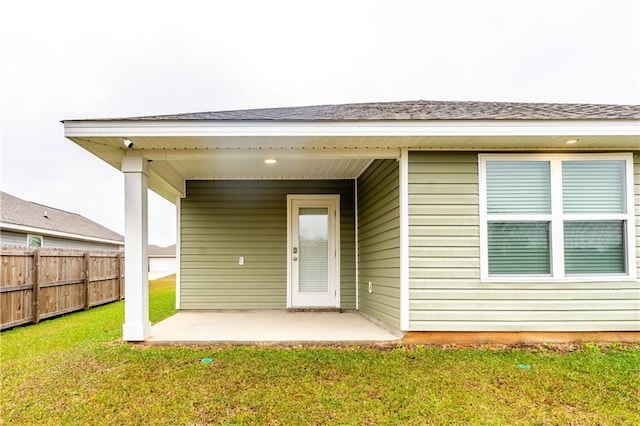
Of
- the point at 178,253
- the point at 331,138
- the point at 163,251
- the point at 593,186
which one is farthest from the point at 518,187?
the point at 163,251

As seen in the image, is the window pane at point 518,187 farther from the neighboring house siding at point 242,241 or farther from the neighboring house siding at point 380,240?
the neighboring house siding at point 242,241

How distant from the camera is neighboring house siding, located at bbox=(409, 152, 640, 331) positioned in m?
4.62

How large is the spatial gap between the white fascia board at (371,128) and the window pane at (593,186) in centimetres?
53

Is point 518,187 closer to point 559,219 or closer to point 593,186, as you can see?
point 559,219

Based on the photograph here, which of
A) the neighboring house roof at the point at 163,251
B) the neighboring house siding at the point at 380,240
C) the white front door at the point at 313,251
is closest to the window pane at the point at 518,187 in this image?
the neighboring house siding at the point at 380,240

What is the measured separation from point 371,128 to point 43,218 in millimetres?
14391

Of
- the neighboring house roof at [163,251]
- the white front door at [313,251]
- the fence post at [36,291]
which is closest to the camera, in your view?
the fence post at [36,291]

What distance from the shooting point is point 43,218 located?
14641mm

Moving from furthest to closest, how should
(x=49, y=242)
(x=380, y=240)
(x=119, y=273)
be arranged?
(x=49, y=242) → (x=119, y=273) → (x=380, y=240)

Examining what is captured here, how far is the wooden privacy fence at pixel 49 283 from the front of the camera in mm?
6117

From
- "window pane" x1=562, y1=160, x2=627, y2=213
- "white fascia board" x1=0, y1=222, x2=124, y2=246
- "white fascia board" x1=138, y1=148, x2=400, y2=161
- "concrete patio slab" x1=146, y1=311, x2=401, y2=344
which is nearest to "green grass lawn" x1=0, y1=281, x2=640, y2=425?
"concrete patio slab" x1=146, y1=311, x2=401, y2=344

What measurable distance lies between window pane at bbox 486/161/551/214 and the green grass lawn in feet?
4.93

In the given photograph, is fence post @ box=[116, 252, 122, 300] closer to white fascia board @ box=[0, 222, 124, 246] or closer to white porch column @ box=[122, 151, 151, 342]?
white fascia board @ box=[0, 222, 124, 246]

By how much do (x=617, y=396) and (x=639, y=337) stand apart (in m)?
1.96
